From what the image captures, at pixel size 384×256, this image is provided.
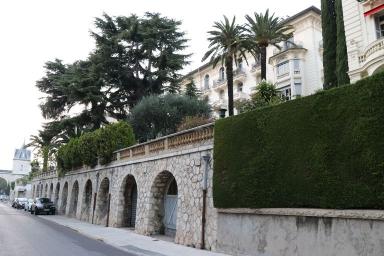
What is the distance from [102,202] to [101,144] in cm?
443

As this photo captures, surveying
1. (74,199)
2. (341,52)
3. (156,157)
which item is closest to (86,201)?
(74,199)

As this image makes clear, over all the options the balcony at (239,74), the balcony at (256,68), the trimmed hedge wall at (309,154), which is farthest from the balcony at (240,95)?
the trimmed hedge wall at (309,154)

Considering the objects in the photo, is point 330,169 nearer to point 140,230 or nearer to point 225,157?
point 225,157

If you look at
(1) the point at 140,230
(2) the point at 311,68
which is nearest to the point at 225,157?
(1) the point at 140,230

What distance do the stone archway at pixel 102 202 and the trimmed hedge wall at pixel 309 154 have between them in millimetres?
15408

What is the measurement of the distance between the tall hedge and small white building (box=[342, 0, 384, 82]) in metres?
16.0

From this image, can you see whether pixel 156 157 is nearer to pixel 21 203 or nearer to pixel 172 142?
pixel 172 142

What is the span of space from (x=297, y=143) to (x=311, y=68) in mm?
31386

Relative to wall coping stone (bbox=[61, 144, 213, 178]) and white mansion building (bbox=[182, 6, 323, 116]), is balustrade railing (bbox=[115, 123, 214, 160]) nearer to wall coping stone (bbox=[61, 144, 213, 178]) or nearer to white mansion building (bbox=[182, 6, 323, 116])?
wall coping stone (bbox=[61, 144, 213, 178])

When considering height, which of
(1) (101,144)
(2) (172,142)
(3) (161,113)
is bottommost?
(2) (172,142)

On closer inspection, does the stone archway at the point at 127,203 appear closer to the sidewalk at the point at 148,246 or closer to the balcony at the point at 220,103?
the sidewalk at the point at 148,246

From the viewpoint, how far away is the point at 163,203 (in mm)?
20156

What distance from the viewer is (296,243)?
10281mm

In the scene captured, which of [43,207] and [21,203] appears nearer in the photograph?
[43,207]
